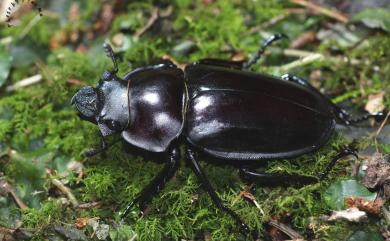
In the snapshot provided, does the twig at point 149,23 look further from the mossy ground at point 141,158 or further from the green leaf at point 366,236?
the green leaf at point 366,236

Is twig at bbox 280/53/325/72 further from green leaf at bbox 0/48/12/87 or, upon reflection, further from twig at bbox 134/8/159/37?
green leaf at bbox 0/48/12/87

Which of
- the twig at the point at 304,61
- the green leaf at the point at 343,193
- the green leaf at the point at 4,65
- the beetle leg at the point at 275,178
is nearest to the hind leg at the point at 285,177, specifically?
the beetle leg at the point at 275,178

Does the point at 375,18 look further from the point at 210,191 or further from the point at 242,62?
the point at 210,191

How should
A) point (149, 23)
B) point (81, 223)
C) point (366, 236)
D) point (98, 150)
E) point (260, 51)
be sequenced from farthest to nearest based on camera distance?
1. point (149, 23)
2. point (260, 51)
3. point (98, 150)
4. point (81, 223)
5. point (366, 236)

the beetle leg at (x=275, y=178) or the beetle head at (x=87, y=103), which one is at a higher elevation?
the beetle head at (x=87, y=103)

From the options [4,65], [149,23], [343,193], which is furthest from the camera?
[149,23]

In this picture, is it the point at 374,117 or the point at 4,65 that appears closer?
the point at 374,117

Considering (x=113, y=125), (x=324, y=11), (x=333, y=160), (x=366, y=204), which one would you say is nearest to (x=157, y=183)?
(x=113, y=125)
